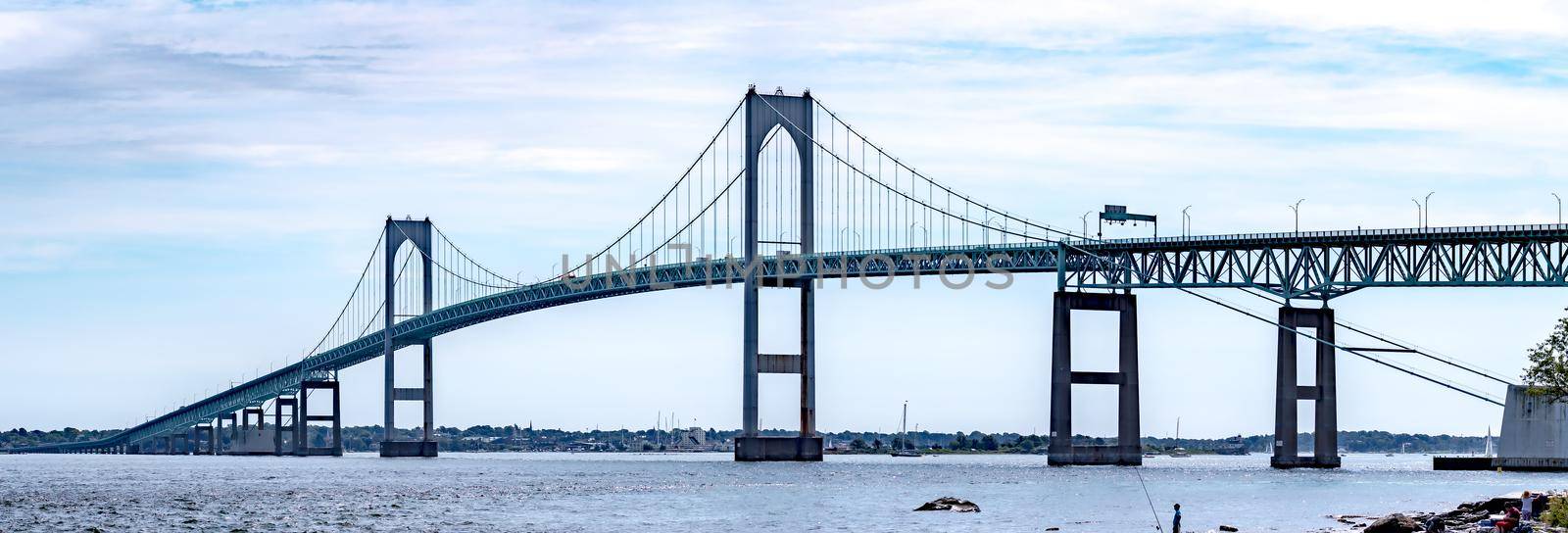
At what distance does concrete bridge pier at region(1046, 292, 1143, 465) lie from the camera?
98250 mm

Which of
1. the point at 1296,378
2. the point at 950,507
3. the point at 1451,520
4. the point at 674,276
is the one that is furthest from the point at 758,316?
the point at 1451,520

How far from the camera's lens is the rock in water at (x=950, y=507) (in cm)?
6625

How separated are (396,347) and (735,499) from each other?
3320 inches

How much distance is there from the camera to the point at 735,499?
74.5m

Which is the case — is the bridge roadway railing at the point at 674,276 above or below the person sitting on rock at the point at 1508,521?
above

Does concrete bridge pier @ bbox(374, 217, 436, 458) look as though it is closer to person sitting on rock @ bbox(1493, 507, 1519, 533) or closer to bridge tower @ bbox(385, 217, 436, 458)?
bridge tower @ bbox(385, 217, 436, 458)

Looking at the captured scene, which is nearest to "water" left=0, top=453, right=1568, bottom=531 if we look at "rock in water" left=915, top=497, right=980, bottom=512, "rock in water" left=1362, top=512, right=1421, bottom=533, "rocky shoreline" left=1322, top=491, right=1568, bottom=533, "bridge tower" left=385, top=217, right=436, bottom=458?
"rock in water" left=915, top=497, right=980, bottom=512

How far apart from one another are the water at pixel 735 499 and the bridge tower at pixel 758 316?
13.4 feet

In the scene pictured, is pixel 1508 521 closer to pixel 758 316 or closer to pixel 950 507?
pixel 950 507

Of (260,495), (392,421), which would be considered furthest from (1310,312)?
(392,421)

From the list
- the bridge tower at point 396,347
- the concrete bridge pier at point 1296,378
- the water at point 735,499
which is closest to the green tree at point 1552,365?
the water at point 735,499

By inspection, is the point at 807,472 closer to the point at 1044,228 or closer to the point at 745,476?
the point at 745,476

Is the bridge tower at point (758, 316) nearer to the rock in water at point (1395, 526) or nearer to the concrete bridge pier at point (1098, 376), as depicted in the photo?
the concrete bridge pier at point (1098, 376)

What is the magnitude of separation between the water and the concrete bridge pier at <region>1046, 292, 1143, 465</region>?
2.23 meters
